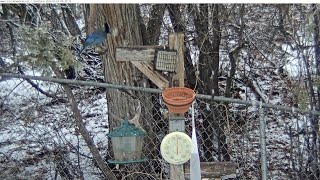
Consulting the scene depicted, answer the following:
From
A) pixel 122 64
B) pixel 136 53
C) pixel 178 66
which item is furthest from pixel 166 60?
pixel 122 64

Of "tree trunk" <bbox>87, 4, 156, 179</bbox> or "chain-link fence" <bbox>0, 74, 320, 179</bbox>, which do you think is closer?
"tree trunk" <bbox>87, 4, 156, 179</bbox>

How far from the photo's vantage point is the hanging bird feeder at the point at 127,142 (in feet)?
11.4

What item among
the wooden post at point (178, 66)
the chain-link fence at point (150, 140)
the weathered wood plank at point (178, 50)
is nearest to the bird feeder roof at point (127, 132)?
the wooden post at point (178, 66)

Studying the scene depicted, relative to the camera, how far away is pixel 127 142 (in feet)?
11.5

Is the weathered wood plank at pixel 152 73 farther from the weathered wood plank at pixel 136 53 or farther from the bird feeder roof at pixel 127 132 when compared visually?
the bird feeder roof at pixel 127 132

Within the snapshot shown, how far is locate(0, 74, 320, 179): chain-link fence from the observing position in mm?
Result: 4371

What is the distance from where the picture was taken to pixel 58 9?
190 inches

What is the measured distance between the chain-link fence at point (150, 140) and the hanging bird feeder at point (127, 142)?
0.53 metres

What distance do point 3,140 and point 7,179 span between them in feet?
2.34

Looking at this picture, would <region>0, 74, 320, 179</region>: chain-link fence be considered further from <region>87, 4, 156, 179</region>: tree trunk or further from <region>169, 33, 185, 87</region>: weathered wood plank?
<region>169, 33, 185, 87</region>: weathered wood plank

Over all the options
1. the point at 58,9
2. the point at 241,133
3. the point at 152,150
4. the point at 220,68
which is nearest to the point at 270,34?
the point at 220,68

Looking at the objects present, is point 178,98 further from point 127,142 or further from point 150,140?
point 150,140

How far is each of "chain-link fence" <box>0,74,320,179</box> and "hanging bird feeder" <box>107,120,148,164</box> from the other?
53 cm

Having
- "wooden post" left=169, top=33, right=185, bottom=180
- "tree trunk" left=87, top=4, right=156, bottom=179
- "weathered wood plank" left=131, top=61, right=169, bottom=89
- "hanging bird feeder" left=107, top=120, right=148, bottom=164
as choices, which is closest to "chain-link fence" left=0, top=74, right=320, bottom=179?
"tree trunk" left=87, top=4, right=156, bottom=179
